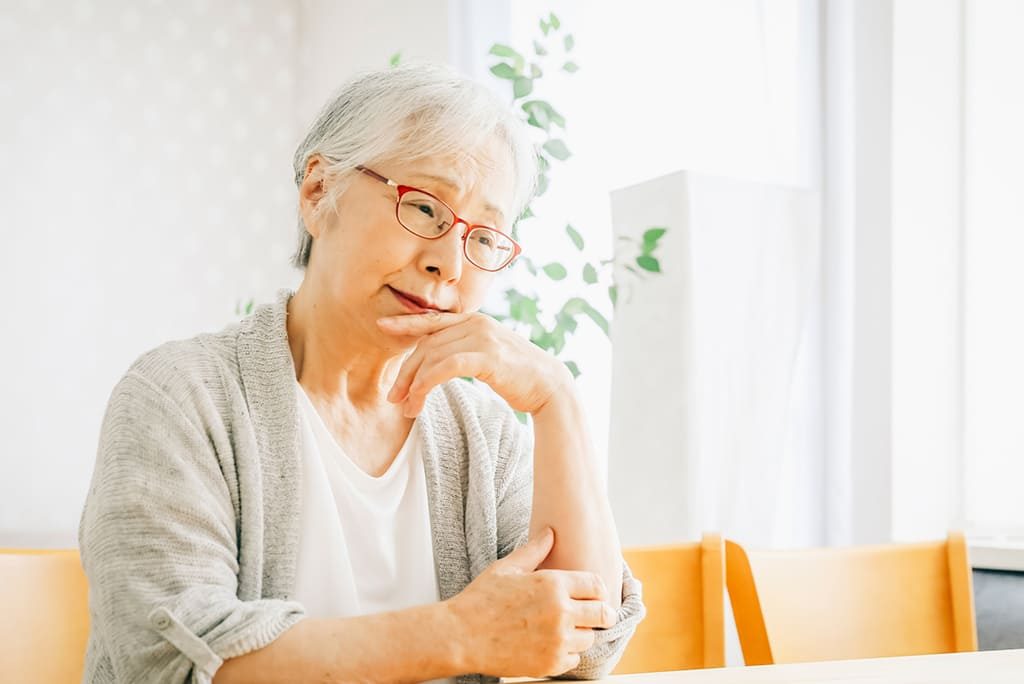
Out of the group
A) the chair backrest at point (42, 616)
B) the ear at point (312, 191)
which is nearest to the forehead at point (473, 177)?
the ear at point (312, 191)

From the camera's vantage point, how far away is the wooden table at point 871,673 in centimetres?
97

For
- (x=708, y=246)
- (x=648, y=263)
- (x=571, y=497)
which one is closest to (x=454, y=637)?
(x=571, y=497)

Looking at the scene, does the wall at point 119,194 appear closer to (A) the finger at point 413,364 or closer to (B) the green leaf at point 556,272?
(B) the green leaf at point 556,272

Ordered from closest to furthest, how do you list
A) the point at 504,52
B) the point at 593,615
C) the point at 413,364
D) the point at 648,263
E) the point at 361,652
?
the point at 361,652
the point at 593,615
the point at 413,364
the point at 648,263
the point at 504,52

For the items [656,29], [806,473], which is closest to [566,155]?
Result: [656,29]

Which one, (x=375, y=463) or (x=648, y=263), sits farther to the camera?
(x=648, y=263)

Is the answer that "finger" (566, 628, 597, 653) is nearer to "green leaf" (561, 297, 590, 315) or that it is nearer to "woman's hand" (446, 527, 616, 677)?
"woman's hand" (446, 527, 616, 677)

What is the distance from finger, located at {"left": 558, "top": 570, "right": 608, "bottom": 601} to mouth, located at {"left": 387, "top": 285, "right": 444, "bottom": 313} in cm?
37

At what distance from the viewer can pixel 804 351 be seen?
2.54 meters

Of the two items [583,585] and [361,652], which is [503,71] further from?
[361,652]

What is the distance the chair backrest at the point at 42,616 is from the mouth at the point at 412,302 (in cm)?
55

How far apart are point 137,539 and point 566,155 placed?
155cm

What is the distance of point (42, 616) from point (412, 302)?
2.02 feet

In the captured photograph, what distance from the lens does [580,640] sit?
1.02 m
